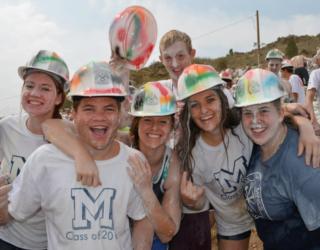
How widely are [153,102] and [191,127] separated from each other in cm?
52

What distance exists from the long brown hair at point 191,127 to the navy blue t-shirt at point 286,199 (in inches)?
19.2

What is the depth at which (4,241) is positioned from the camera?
9.96 feet

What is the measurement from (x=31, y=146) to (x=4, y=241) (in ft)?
2.51

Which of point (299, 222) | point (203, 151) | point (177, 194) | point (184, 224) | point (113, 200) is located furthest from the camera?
point (184, 224)

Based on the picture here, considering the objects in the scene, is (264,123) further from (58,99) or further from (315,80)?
(315,80)

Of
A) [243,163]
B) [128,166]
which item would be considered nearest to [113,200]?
[128,166]

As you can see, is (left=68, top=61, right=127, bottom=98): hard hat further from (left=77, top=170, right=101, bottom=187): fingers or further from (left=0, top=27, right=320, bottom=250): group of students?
(left=77, top=170, right=101, bottom=187): fingers

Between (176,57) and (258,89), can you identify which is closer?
(258,89)

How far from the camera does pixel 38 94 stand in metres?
3.04

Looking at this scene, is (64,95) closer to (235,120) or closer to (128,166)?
(128,166)

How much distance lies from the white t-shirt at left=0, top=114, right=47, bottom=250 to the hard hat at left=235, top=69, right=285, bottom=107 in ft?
5.20

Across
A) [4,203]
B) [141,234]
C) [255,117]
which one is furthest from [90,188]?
[255,117]

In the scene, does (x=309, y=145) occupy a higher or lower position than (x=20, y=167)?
higher

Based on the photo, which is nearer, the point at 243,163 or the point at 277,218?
the point at 277,218
